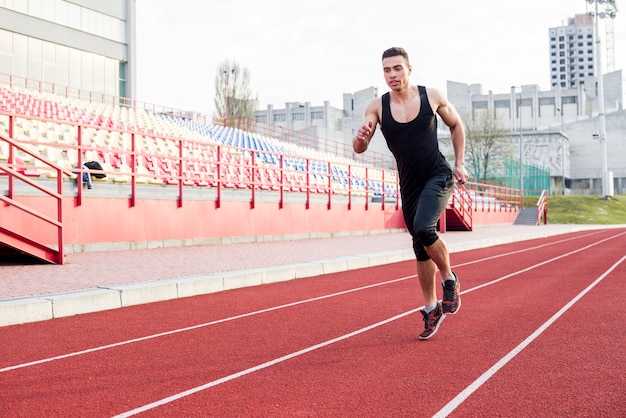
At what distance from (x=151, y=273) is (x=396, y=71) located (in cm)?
494

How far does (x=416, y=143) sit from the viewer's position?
16.0 ft

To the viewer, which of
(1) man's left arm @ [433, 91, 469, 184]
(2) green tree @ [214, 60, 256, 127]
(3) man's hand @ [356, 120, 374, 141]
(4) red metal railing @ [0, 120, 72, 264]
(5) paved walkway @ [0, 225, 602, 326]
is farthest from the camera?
(2) green tree @ [214, 60, 256, 127]

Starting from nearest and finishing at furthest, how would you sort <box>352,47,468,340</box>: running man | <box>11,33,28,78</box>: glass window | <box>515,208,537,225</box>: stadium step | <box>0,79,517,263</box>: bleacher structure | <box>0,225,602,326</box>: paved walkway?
<box>352,47,468,340</box>: running man < <box>0,225,602,326</box>: paved walkway < <box>0,79,517,263</box>: bleacher structure < <box>11,33,28,78</box>: glass window < <box>515,208,537,225</box>: stadium step

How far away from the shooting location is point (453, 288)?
5.07 metres

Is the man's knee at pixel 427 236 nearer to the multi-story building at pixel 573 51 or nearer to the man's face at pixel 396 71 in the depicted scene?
the man's face at pixel 396 71

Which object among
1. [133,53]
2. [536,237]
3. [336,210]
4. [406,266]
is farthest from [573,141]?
[406,266]

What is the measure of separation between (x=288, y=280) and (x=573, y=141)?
7647 cm

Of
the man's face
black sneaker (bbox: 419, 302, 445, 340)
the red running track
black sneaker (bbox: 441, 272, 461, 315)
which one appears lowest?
the red running track

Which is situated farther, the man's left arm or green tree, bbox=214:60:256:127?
green tree, bbox=214:60:256:127

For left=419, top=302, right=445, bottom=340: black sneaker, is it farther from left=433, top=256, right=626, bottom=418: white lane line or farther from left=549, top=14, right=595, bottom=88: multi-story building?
left=549, top=14, right=595, bottom=88: multi-story building

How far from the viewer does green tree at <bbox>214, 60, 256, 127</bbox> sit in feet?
194

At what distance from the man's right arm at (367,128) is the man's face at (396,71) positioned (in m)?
0.23

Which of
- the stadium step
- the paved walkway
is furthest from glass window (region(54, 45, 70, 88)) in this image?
the paved walkway

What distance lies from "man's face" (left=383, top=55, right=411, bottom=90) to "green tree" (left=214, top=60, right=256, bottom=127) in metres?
55.0
